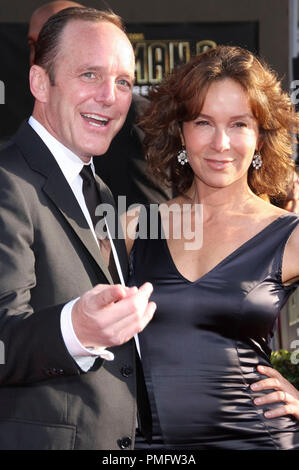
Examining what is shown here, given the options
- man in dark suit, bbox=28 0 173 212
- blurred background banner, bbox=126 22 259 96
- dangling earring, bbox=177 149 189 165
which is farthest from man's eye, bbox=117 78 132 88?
blurred background banner, bbox=126 22 259 96

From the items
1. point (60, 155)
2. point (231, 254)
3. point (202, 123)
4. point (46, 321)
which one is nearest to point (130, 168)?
A: point (202, 123)

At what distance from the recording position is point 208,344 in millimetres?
2707

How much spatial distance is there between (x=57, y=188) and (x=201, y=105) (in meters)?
0.88

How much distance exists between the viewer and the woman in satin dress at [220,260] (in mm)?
2668

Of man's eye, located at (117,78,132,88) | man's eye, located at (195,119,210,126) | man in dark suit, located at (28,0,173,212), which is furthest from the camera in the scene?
man in dark suit, located at (28,0,173,212)

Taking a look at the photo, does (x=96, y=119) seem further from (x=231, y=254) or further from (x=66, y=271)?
(x=231, y=254)

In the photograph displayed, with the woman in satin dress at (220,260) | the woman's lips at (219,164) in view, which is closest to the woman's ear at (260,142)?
the woman in satin dress at (220,260)

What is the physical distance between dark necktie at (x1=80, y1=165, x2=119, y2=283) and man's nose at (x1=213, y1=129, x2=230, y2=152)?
1.77ft

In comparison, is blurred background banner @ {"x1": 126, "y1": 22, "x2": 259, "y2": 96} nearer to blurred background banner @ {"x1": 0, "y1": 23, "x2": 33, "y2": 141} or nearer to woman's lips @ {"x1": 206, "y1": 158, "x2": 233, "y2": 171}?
blurred background banner @ {"x1": 0, "y1": 23, "x2": 33, "y2": 141}

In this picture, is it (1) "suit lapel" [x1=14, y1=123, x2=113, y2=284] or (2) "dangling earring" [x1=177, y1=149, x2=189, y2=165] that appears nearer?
(1) "suit lapel" [x1=14, y1=123, x2=113, y2=284]

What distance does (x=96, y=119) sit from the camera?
2555 millimetres

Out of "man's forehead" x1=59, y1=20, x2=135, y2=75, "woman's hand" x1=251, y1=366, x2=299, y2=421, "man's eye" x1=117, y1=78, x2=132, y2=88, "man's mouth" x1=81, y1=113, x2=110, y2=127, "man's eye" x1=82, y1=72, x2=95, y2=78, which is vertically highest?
"man's forehead" x1=59, y1=20, x2=135, y2=75

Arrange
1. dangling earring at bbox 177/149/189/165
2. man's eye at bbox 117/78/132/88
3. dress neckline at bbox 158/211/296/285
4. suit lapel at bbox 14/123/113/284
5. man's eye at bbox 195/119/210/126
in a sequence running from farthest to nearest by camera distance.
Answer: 1. dangling earring at bbox 177/149/189/165
2. man's eye at bbox 195/119/210/126
3. dress neckline at bbox 158/211/296/285
4. man's eye at bbox 117/78/132/88
5. suit lapel at bbox 14/123/113/284

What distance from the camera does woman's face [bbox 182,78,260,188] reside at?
9.46 ft
